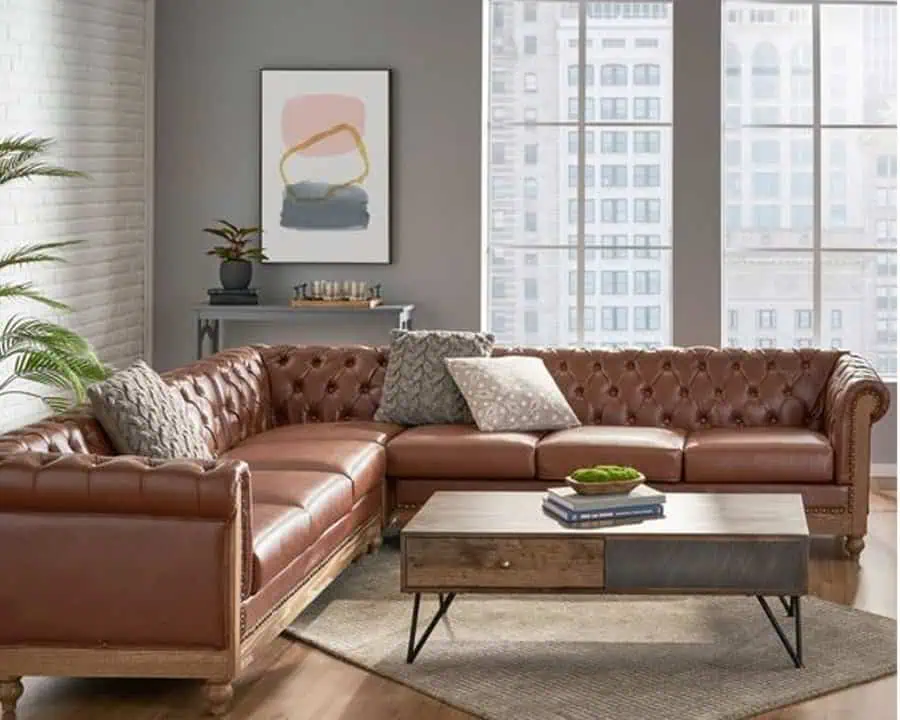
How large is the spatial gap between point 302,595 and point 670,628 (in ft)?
3.75

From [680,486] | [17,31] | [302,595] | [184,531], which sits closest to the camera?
[184,531]

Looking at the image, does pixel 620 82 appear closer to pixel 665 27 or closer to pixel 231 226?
pixel 665 27

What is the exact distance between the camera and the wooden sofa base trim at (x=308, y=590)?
13.3 ft

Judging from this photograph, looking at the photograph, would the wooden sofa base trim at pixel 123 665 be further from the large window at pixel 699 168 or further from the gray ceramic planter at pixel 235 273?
the large window at pixel 699 168

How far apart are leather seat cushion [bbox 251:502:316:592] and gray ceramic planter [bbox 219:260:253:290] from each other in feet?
11.1

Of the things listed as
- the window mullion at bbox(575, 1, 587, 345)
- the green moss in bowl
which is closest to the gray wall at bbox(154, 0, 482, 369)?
the window mullion at bbox(575, 1, 587, 345)

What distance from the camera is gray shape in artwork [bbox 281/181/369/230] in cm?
805

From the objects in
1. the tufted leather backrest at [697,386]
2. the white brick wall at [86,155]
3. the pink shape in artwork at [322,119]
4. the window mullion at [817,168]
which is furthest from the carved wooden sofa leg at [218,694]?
the window mullion at [817,168]

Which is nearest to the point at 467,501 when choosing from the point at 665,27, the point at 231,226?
the point at 231,226

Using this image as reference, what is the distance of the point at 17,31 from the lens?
636 centimetres

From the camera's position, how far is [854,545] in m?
5.77

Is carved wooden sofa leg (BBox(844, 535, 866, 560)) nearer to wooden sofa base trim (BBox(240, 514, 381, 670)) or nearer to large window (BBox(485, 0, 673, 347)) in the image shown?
wooden sofa base trim (BBox(240, 514, 381, 670))

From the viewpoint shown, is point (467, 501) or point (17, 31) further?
point (17, 31)

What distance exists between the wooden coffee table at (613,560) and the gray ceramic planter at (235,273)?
144 inches
